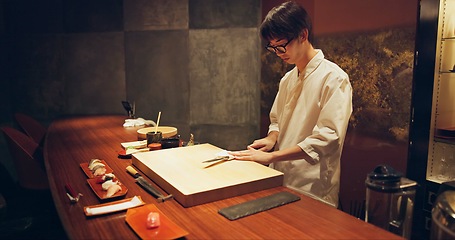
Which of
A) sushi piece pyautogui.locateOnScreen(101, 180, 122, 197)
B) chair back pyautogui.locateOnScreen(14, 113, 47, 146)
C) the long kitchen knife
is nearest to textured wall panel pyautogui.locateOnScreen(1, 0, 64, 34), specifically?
chair back pyautogui.locateOnScreen(14, 113, 47, 146)

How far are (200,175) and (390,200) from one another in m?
0.78

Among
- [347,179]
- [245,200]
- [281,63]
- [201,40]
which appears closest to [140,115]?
[201,40]

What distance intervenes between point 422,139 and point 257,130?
2.62 m

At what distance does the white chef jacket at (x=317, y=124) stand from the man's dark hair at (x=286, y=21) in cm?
25

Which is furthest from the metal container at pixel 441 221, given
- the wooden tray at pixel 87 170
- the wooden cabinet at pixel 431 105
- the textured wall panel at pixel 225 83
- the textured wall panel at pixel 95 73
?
the textured wall panel at pixel 95 73

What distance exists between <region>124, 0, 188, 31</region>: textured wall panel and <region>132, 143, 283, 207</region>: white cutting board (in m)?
3.51

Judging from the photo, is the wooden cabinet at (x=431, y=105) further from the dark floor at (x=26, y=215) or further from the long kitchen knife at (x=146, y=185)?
the dark floor at (x=26, y=215)

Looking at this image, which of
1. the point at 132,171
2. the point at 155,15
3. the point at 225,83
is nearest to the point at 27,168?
the point at 132,171

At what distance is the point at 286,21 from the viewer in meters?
1.89

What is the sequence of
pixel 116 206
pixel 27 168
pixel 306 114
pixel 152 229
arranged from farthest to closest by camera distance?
pixel 27 168 < pixel 306 114 < pixel 116 206 < pixel 152 229

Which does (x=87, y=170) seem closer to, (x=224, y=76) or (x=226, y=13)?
(x=224, y=76)

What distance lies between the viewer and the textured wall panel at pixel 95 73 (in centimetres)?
526

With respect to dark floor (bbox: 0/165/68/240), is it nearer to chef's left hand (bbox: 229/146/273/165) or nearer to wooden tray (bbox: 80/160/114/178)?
wooden tray (bbox: 80/160/114/178)

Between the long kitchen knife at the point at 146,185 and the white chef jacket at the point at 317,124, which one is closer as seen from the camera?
the long kitchen knife at the point at 146,185
